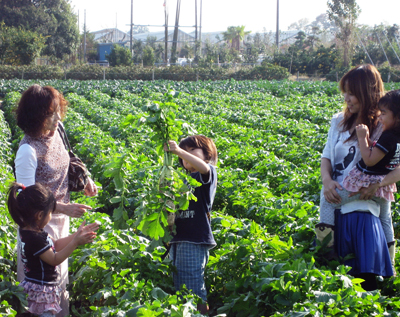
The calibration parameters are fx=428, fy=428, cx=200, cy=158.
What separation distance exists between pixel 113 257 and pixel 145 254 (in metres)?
0.23

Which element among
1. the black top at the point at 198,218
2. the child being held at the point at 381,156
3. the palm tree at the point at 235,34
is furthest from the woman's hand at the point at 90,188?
the palm tree at the point at 235,34

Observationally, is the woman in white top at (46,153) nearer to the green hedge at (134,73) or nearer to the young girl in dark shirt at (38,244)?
the young girl in dark shirt at (38,244)

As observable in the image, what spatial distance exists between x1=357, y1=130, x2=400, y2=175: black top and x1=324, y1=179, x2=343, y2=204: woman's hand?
0.20 metres

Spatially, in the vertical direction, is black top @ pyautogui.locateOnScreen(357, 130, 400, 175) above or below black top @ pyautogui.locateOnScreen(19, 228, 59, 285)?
above

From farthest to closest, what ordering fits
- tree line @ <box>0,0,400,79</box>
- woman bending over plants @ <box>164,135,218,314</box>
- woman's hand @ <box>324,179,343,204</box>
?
1. tree line @ <box>0,0,400,79</box>
2. woman bending over plants @ <box>164,135,218,314</box>
3. woman's hand @ <box>324,179,343,204</box>

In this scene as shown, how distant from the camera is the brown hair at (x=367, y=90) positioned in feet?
9.46

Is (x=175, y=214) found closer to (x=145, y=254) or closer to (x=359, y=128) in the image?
(x=145, y=254)

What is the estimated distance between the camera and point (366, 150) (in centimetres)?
274

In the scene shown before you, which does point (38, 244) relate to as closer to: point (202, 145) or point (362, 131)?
point (202, 145)

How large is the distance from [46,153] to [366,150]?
2.13 meters

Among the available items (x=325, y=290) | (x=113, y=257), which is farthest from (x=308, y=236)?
(x=113, y=257)

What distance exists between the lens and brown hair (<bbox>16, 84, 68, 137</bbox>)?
9.40ft

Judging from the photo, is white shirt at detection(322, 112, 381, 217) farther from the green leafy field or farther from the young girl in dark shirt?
the young girl in dark shirt

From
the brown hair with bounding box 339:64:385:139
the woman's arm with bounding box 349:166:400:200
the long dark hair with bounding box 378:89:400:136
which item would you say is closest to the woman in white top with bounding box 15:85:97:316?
the woman's arm with bounding box 349:166:400:200
